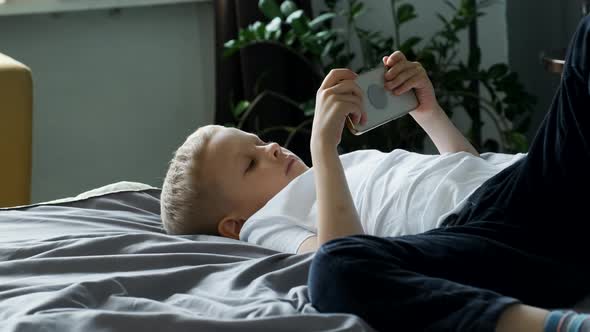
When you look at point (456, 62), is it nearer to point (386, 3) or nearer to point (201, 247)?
point (386, 3)

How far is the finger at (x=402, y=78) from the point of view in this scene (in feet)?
4.89

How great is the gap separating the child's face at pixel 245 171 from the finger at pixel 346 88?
24cm

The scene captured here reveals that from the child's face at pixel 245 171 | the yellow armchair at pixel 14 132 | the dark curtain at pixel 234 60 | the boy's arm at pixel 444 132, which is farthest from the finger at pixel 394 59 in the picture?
the dark curtain at pixel 234 60

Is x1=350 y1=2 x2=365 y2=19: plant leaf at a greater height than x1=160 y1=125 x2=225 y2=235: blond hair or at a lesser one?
greater

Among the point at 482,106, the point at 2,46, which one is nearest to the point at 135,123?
the point at 2,46

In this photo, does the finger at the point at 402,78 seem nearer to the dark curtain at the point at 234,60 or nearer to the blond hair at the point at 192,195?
the blond hair at the point at 192,195

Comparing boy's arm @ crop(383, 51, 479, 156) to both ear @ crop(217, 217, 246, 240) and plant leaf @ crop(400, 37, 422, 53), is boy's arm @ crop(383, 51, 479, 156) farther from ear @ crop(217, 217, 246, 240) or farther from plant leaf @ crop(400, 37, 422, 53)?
plant leaf @ crop(400, 37, 422, 53)

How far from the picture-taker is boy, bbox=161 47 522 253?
1.38m

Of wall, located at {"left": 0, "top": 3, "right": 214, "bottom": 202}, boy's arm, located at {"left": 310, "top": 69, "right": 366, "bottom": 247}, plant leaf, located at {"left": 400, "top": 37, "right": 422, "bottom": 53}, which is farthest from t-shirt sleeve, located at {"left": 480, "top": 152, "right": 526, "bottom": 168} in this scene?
wall, located at {"left": 0, "top": 3, "right": 214, "bottom": 202}

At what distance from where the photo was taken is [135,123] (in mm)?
3154

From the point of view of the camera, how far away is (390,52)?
2.94 meters

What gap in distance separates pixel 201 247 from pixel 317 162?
23cm

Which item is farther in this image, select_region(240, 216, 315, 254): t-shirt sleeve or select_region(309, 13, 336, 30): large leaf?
select_region(309, 13, 336, 30): large leaf

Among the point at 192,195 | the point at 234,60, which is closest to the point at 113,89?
the point at 234,60
